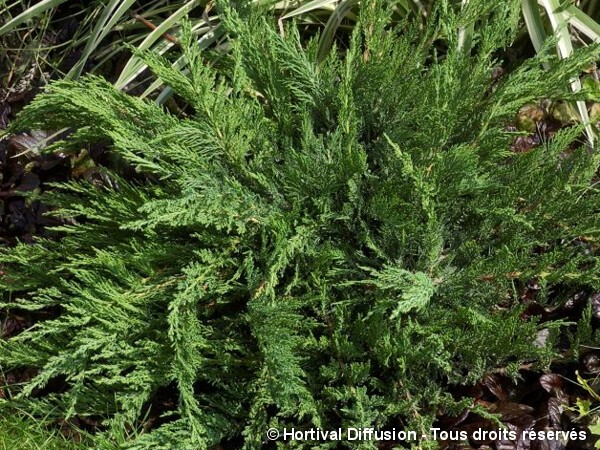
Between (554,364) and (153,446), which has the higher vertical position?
(554,364)

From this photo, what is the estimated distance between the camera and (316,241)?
5.77 ft

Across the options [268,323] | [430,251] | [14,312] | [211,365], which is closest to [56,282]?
[14,312]

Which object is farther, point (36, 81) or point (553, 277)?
point (36, 81)

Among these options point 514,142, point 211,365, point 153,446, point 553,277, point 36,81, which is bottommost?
point 153,446

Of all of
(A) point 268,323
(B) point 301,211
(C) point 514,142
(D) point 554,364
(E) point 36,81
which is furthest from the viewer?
(E) point 36,81

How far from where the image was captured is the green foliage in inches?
64.7

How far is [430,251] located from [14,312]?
1536 millimetres

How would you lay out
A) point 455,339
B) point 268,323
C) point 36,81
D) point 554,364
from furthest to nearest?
point 36,81
point 554,364
point 455,339
point 268,323

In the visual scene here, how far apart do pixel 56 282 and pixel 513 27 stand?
1.53 m

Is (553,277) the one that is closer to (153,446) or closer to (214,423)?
(214,423)

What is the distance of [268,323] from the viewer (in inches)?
62.5

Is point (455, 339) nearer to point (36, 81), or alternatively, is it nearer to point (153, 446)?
point (153, 446)

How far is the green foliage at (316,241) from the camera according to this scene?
1.64 meters

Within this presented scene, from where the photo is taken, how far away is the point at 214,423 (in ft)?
5.69
